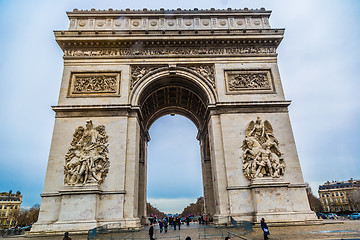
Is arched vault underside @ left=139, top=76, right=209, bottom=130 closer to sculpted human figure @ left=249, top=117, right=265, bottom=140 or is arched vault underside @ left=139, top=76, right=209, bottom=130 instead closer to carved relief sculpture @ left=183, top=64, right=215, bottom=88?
carved relief sculpture @ left=183, top=64, right=215, bottom=88

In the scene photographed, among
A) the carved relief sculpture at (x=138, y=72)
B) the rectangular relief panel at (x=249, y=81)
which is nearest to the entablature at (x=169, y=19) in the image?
the carved relief sculpture at (x=138, y=72)

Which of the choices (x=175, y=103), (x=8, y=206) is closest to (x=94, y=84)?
(x=175, y=103)

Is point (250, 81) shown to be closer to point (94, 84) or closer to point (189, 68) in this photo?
point (189, 68)

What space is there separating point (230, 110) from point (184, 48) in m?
6.09

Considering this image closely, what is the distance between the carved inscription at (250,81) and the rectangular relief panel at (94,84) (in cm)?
829

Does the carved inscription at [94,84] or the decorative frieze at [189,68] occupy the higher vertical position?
the decorative frieze at [189,68]

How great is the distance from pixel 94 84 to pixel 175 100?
312 inches

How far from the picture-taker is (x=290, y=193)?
14508mm

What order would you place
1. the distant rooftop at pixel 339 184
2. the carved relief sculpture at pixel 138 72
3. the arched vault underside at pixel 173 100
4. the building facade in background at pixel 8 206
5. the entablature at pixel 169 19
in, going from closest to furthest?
the carved relief sculpture at pixel 138 72 < the arched vault underside at pixel 173 100 < the entablature at pixel 169 19 < the building facade in background at pixel 8 206 < the distant rooftop at pixel 339 184

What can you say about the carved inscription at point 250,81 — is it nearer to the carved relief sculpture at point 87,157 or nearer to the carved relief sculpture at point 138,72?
the carved relief sculpture at point 138,72

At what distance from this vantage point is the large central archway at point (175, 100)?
17.6 meters

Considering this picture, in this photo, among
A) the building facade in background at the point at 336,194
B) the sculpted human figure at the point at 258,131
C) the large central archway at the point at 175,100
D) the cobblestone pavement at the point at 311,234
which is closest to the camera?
the cobblestone pavement at the point at 311,234

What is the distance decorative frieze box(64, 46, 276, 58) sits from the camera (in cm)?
1788

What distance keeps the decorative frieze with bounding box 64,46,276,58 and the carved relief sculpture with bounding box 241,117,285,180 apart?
231 inches
